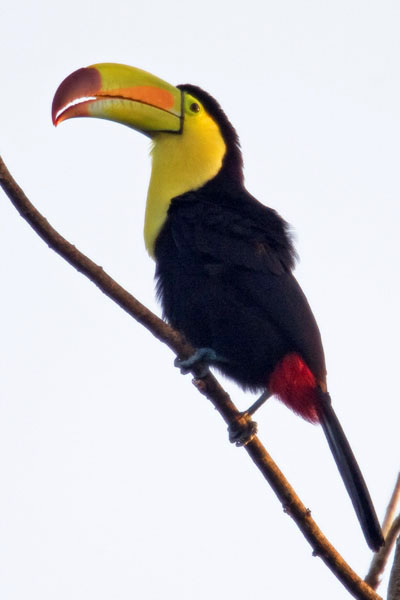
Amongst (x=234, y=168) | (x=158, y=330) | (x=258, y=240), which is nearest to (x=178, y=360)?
(x=158, y=330)

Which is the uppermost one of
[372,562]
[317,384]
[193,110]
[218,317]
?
[193,110]

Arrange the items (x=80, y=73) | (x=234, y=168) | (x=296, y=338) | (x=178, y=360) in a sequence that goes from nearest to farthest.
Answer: (x=178, y=360), (x=296, y=338), (x=80, y=73), (x=234, y=168)

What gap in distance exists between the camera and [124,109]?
19.3 ft

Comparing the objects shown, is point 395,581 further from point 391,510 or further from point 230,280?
point 230,280

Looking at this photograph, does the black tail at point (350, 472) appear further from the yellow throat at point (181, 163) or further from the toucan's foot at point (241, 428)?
the yellow throat at point (181, 163)

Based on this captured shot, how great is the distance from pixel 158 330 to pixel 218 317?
1.06 metres

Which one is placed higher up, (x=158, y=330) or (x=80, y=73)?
(x=80, y=73)

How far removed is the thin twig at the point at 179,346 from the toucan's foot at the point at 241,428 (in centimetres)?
19

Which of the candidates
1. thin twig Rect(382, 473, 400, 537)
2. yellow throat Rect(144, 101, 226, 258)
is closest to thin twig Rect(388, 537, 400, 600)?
thin twig Rect(382, 473, 400, 537)

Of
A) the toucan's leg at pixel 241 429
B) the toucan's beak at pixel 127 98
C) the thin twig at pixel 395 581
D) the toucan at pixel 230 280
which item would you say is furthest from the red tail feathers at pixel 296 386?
the toucan's beak at pixel 127 98

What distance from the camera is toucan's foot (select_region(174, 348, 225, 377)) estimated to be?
420cm

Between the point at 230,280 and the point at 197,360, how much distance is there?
33.4 inches

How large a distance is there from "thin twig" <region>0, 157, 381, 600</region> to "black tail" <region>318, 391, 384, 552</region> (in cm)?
50

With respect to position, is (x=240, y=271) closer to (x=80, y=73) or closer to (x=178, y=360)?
(x=178, y=360)
